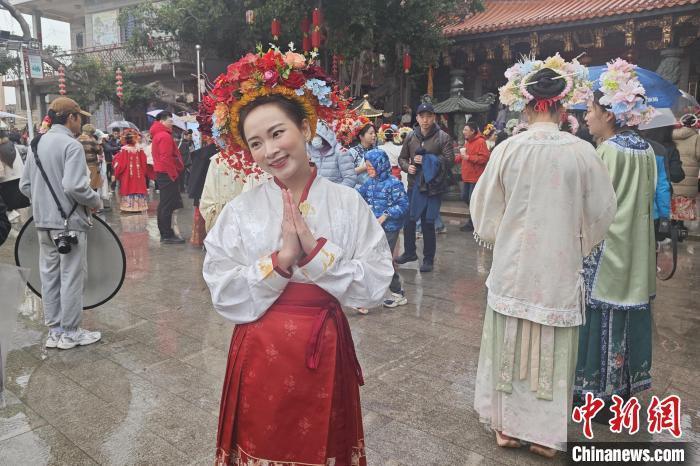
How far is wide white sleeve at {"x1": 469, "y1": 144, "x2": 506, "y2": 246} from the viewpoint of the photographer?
272 cm

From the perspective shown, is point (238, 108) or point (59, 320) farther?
point (59, 320)

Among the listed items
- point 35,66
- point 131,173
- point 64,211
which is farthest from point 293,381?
point 35,66

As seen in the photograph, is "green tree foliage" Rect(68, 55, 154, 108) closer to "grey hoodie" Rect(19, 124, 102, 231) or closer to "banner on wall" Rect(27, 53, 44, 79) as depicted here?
"banner on wall" Rect(27, 53, 44, 79)

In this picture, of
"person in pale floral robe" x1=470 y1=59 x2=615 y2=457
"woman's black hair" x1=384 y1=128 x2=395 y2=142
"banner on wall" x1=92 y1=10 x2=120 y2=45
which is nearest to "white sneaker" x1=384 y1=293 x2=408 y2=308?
"person in pale floral robe" x1=470 y1=59 x2=615 y2=457

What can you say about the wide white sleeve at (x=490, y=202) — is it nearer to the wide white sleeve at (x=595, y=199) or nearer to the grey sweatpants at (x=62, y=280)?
the wide white sleeve at (x=595, y=199)

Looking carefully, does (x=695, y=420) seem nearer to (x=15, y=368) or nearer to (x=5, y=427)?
(x=5, y=427)

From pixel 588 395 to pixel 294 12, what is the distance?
33.4ft

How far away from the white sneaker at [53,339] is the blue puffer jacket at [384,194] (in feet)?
9.08

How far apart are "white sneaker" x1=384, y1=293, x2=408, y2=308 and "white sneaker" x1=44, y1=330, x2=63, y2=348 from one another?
2.70 meters

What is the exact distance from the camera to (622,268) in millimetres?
3045

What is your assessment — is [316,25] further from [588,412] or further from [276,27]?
[588,412]

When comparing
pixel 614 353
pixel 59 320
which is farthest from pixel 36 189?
pixel 614 353

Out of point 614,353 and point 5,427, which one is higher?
point 614,353

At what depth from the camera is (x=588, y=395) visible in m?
3.05
